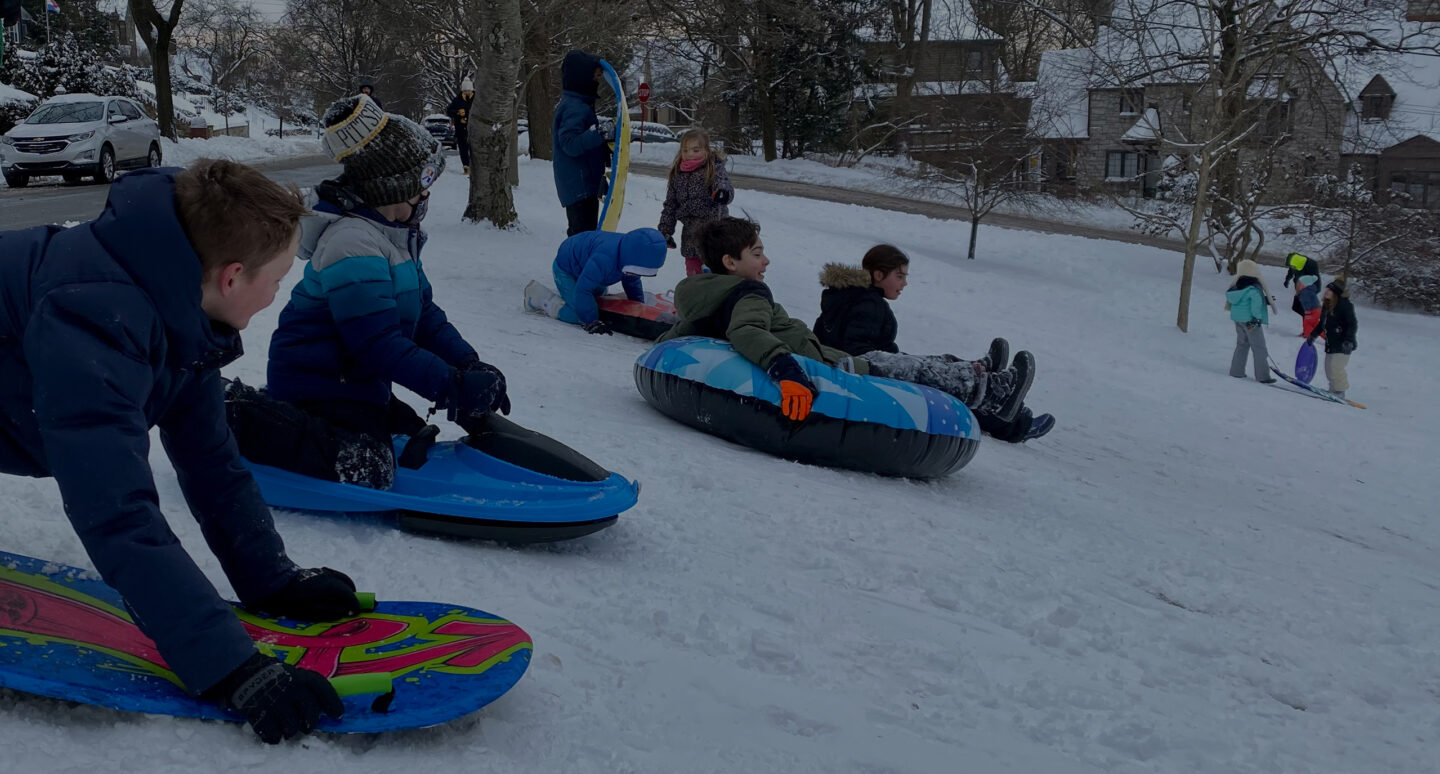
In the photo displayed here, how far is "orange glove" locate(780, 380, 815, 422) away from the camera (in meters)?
5.14

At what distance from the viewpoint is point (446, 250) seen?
11.2 metres

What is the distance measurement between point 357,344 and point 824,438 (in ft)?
7.88

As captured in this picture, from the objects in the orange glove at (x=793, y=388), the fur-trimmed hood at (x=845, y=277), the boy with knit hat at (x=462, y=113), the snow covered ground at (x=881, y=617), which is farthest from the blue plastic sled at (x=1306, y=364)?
the boy with knit hat at (x=462, y=113)

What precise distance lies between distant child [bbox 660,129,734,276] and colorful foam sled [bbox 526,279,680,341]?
0.66m

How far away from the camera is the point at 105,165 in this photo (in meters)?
19.0

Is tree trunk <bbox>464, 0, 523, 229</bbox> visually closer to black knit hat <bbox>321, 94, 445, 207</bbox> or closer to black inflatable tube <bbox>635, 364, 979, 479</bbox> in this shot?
black inflatable tube <bbox>635, 364, 979, 479</bbox>

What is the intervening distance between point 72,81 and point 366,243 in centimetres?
3093

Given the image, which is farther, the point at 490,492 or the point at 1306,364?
the point at 1306,364

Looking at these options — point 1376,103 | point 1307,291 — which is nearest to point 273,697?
point 1307,291

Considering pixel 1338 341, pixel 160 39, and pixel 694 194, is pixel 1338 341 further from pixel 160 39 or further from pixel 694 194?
pixel 160 39

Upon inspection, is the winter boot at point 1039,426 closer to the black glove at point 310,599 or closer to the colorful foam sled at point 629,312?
the colorful foam sled at point 629,312

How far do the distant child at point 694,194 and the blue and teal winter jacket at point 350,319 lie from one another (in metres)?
5.22

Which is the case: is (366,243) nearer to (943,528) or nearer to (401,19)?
(943,528)

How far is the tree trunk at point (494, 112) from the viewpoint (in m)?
11.7
